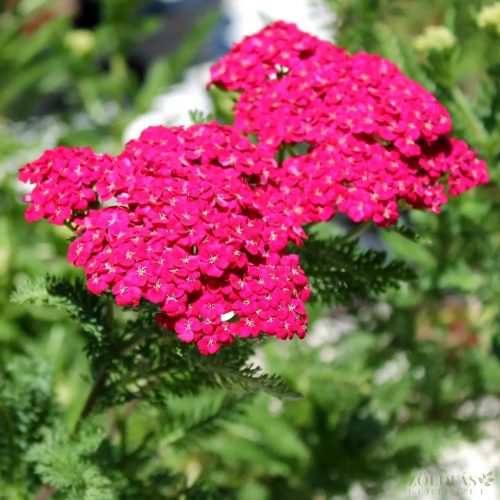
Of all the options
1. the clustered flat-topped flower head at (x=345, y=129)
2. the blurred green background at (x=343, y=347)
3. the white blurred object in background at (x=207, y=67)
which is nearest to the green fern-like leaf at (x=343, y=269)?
the clustered flat-topped flower head at (x=345, y=129)

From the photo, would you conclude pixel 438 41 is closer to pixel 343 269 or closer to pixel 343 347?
pixel 343 269

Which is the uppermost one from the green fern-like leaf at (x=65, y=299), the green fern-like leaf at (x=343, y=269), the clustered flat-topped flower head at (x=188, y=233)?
the clustered flat-topped flower head at (x=188, y=233)

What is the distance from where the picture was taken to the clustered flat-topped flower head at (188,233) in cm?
118

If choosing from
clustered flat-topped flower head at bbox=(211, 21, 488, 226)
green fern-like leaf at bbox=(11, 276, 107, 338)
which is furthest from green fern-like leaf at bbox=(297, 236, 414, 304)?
green fern-like leaf at bbox=(11, 276, 107, 338)

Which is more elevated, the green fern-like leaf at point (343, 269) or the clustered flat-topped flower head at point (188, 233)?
the clustered flat-topped flower head at point (188, 233)

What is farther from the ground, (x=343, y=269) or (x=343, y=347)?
(x=343, y=269)

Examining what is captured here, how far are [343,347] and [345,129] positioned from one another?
143 cm

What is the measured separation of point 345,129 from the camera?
1.42m

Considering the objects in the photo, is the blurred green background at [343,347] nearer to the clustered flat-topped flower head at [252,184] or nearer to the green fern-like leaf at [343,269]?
the green fern-like leaf at [343,269]

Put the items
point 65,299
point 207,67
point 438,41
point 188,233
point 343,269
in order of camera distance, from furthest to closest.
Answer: point 207,67 < point 438,41 < point 343,269 < point 65,299 < point 188,233

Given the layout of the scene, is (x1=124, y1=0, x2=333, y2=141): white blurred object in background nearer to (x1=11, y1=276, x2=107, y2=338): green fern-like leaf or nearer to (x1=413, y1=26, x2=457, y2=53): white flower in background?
(x1=413, y1=26, x2=457, y2=53): white flower in background

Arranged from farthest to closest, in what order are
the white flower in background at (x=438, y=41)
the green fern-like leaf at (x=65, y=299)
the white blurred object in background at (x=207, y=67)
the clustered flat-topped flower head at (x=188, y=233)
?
the white blurred object in background at (x=207, y=67) < the white flower in background at (x=438, y=41) < the green fern-like leaf at (x=65, y=299) < the clustered flat-topped flower head at (x=188, y=233)

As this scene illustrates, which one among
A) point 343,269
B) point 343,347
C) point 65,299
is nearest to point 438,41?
point 343,269

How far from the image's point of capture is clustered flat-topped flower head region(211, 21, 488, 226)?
4.52ft
